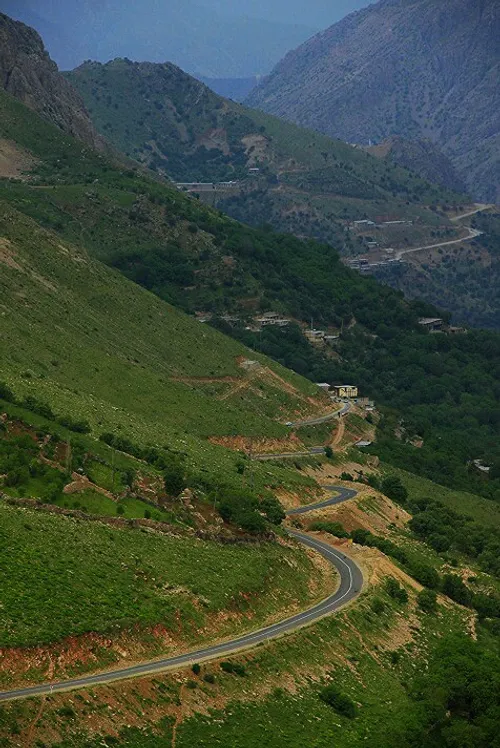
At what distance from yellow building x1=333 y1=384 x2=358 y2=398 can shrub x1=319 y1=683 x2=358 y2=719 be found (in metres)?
85.0

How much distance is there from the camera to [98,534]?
5909 centimetres

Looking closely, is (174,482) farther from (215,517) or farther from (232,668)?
(232,668)

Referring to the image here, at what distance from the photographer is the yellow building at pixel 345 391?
464 feet

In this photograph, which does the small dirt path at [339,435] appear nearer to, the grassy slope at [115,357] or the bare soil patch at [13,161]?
the grassy slope at [115,357]

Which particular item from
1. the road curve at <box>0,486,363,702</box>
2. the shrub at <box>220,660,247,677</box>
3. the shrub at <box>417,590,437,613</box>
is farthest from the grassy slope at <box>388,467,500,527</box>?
the shrub at <box>220,660,247,677</box>

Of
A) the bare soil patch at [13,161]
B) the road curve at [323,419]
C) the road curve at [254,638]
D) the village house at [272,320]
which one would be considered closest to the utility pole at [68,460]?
the road curve at [254,638]

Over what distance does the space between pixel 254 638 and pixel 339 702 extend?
4.02 meters

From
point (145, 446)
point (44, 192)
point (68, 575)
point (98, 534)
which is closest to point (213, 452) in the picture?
point (145, 446)

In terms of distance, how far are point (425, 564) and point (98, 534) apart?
2472 centimetres

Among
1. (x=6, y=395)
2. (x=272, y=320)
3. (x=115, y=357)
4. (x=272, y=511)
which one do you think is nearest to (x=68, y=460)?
(x=6, y=395)

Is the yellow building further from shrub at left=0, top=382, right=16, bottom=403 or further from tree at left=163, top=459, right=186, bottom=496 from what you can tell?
tree at left=163, top=459, right=186, bottom=496

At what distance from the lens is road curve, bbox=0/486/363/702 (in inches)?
1818

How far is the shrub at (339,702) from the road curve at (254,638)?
3.02 metres

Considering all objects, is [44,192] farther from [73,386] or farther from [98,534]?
[98,534]
